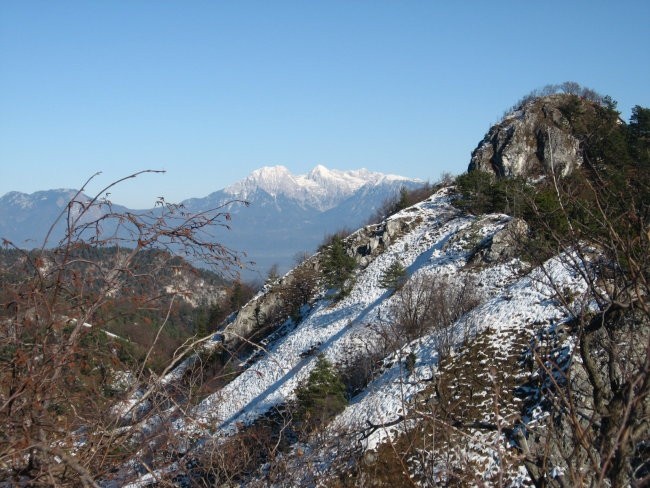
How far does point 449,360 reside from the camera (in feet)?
64.9

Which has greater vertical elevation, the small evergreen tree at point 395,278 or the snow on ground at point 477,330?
the small evergreen tree at point 395,278

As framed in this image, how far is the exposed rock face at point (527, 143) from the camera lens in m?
40.8

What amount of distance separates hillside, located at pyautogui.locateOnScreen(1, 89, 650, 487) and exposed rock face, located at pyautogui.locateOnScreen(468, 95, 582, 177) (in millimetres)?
195

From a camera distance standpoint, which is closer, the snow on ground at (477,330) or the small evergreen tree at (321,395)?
the snow on ground at (477,330)

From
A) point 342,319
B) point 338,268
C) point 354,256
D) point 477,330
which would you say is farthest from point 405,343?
point 354,256

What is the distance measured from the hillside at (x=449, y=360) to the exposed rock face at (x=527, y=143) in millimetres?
195

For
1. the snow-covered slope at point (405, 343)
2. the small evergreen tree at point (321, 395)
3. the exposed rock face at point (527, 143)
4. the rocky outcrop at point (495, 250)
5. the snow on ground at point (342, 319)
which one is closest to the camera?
the snow-covered slope at point (405, 343)

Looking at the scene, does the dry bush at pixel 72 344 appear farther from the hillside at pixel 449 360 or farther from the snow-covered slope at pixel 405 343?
the snow-covered slope at pixel 405 343

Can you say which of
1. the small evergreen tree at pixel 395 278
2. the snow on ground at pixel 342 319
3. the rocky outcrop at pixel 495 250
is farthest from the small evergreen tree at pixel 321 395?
the rocky outcrop at pixel 495 250

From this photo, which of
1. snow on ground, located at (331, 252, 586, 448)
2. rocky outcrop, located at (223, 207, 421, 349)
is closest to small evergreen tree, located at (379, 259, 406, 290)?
snow on ground, located at (331, 252, 586, 448)

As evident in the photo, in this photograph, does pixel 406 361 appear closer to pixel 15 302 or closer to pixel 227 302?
pixel 15 302

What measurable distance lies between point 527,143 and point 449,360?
92.2 ft

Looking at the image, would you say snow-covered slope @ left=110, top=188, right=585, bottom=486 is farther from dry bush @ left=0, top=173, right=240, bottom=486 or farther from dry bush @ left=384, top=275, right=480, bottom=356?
dry bush @ left=0, top=173, right=240, bottom=486

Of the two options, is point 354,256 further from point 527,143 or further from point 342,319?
point 527,143
